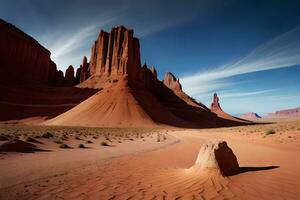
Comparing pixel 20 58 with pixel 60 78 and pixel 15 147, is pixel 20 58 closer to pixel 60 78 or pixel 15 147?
pixel 60 78

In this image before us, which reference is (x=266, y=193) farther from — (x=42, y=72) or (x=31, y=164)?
(x=42, y=72)

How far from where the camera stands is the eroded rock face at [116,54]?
87.0 meters

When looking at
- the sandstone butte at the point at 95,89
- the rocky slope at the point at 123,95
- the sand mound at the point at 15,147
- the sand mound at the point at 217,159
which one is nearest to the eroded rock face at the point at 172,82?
the rocky slope at the point at 123,95

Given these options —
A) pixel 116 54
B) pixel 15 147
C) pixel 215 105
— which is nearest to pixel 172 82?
pixel 215 105

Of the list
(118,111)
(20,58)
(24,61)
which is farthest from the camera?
(24,61)

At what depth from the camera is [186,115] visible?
336ft

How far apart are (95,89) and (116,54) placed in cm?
1746

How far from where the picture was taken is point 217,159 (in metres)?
7.35

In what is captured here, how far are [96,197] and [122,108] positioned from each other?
206ft

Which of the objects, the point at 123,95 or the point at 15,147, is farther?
the point at 123,95

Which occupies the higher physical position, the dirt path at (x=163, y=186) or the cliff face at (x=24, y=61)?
the cliff face at (x=24, y=61)

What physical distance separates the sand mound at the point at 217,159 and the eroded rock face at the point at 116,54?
7867cm

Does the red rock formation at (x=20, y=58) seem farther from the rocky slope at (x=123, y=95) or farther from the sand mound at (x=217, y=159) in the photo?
the sand mound at (x=217, y=159)

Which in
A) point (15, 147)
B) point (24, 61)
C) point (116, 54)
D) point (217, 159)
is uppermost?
point (116, 54)
